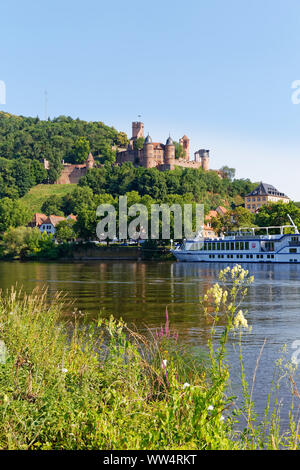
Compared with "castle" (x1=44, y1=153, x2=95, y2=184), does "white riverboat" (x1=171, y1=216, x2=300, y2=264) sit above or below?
below

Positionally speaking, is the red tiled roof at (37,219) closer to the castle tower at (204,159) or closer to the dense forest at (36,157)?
the dense forest at (36,157)

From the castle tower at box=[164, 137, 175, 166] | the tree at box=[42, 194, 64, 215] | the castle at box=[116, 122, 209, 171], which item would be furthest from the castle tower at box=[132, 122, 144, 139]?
the tree at box=[42, 194, 64, 215]

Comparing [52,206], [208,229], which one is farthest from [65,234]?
[52,206]

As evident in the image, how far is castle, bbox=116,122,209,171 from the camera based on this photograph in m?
170

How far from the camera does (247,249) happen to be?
7494 centimetres

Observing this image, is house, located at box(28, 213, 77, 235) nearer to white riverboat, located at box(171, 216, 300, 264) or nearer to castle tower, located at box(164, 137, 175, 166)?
castle tower, located at box(164, 137, 175, 166)

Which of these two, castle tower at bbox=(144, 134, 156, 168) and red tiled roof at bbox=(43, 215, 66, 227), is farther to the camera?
castle tower at bbox=(144, 134, 156, 168)

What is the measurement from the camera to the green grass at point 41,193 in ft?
529

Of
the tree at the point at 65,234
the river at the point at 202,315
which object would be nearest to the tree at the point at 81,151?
the tree at the point at 65,234

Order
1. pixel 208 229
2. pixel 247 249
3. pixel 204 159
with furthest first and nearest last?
1. pixel 204 159
2. pixel 208 229
3. pixel 247 249

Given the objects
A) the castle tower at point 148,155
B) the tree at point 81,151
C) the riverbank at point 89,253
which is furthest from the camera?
the tree at point 81,151

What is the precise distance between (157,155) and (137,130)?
2173cm

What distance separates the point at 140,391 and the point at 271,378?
4.77 m

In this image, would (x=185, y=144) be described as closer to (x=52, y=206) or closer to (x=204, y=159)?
(x=204, y=159)
